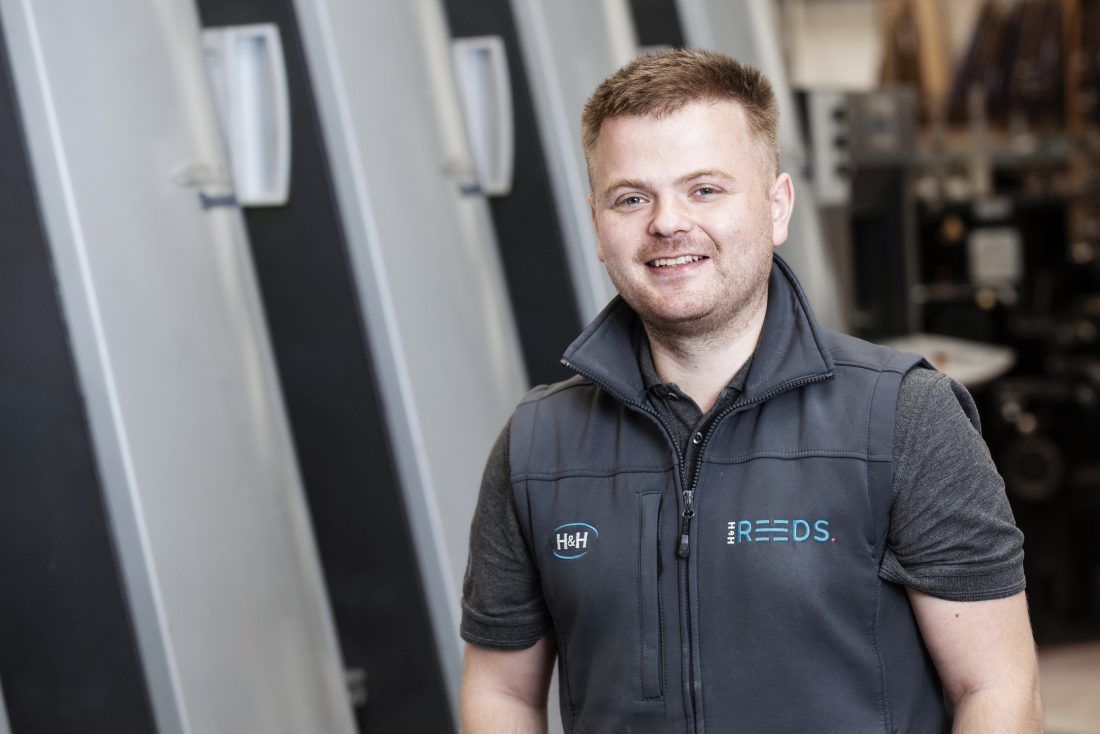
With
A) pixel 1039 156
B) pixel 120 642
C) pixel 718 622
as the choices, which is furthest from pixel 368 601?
pixel 1039 156

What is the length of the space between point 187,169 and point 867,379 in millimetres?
1166

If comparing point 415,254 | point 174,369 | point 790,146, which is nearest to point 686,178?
point 174,369

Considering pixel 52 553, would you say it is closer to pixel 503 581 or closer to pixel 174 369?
pixel 174 369

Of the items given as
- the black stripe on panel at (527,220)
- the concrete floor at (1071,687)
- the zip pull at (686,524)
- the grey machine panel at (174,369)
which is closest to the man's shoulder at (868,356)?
the zip pull at (686,524)

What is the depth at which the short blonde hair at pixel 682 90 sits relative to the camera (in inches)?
54.9

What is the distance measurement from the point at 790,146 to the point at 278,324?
2864 mm

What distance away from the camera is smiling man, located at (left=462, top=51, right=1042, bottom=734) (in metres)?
1.34

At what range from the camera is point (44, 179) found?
5.62ft

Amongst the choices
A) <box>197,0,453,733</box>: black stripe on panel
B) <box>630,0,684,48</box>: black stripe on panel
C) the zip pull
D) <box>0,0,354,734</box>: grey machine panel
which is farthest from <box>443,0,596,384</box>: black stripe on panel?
the zip pull

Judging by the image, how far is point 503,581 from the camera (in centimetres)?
152

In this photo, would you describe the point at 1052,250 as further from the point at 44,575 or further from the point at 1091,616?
the point at 44,575

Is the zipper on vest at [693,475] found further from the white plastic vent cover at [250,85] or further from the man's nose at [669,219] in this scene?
the white plastic vent cover at [250,85]

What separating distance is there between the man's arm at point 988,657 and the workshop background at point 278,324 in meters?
1.01

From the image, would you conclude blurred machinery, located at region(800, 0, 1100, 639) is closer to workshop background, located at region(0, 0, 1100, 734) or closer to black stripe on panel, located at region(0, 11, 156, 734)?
workshop background, located at region(0, 0, 1100, 734)
